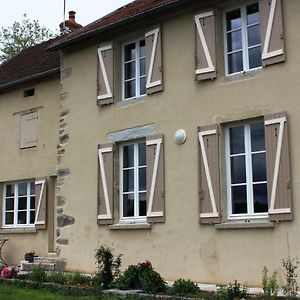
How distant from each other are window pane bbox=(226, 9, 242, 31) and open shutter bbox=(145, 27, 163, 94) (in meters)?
1.44

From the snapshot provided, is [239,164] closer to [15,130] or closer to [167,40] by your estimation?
[167,40]

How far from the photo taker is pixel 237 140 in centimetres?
941

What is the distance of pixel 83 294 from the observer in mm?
8820

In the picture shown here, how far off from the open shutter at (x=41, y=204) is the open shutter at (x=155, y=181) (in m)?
4.02

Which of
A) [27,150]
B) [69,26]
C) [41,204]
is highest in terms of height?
[69,26]

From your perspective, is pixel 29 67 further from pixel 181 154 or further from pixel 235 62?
pixel 235 62

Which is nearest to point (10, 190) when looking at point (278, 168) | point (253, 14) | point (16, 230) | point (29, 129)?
point (16, 230)

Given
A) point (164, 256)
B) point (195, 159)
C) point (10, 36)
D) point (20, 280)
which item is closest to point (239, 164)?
point (195, 159)

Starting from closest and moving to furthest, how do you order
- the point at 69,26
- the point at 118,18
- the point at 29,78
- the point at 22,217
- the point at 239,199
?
the point at 239,199 < the point at 118,18 < the point at 29,78 < the point at 22,217 < the point at 69,26

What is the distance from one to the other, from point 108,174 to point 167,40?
2915mm

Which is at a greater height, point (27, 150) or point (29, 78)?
point (29, 78)

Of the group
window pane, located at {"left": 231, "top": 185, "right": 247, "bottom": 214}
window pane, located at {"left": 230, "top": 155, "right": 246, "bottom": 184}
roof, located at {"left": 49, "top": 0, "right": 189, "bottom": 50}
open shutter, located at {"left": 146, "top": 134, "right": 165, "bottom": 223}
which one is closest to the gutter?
roof, located at {"left": 49, "top": 0, "right": 189, "bottom": 50}

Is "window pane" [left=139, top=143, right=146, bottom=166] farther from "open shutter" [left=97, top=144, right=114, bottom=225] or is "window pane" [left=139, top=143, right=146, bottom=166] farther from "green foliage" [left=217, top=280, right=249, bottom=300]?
"green foliage" [left=217, top=280, right=249, bottom=300]

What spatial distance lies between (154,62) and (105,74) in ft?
4.59
